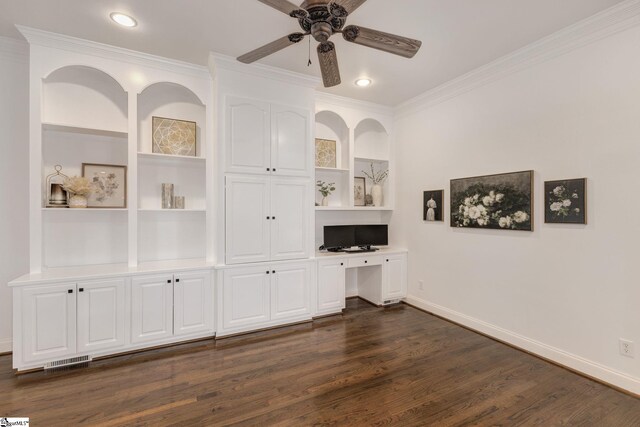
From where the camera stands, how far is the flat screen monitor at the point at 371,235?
4379mm

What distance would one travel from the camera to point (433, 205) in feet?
13.2

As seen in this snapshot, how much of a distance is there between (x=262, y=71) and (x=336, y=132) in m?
1.52

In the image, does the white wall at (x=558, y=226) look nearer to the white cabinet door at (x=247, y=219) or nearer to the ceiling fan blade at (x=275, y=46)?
the white cabinet door at (x=247, y=219)

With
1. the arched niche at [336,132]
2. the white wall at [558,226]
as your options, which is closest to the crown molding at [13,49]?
the arched niche at [336,132]

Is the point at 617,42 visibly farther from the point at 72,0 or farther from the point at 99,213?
the point at 99,213

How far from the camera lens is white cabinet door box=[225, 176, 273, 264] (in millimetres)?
3264

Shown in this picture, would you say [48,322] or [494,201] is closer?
[48,322]

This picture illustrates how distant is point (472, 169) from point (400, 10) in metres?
1.97

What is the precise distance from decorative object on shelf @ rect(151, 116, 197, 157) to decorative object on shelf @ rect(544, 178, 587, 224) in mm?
3696

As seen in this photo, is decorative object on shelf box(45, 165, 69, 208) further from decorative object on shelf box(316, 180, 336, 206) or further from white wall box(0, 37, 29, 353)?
decorative object on shelf box(316, 180, 336, 206)

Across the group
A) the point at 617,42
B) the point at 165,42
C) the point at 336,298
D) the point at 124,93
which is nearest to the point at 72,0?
the point at 165,42

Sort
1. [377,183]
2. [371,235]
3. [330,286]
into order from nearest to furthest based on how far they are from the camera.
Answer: [330,286], [371,235], [377,183]

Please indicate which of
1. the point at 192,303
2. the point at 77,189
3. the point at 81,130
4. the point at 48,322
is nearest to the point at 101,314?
the point at 48,322

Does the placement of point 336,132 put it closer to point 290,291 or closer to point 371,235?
point 371,235
